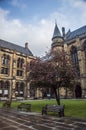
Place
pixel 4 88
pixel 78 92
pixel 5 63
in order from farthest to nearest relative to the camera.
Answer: pixel 5 63
pixel 78 92
pixel 4 88

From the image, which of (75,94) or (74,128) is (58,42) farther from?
(74,128)

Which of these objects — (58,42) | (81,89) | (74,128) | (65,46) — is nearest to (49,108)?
(74,128)

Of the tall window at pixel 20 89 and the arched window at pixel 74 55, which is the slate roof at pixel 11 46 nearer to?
the tall window at pixel 20 89

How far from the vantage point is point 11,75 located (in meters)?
50.8

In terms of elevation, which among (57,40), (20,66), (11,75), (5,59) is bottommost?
(11,75)

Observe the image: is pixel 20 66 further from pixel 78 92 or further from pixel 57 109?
pixel 57 109

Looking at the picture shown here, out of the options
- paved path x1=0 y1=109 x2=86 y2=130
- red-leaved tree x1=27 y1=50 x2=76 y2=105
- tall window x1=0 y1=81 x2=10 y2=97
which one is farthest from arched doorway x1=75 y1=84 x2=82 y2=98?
paved path x1=0 y1=109 x2=86 y2=130

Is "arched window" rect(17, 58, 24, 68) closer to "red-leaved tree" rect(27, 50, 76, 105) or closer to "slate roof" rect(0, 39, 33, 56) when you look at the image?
"slate roof" rect(0, 39, 33, 56)

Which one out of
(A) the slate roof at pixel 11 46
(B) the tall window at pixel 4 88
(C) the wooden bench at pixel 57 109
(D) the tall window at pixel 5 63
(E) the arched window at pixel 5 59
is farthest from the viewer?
(A) the slate roof at pixel 11 46

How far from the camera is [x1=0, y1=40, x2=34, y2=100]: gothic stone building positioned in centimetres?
4881

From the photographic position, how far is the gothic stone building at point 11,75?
160 feet

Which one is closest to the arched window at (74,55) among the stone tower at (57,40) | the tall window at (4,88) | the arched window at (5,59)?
the stone tower at (57,40)

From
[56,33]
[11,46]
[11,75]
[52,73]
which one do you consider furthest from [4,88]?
[52,73]

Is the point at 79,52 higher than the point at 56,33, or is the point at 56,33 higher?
the point at 56,33
